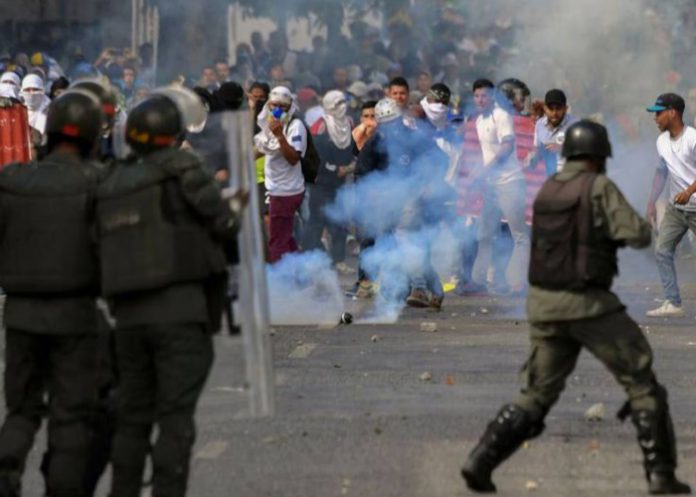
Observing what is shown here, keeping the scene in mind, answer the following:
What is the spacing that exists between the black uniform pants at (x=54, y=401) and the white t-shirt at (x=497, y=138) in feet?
31.5

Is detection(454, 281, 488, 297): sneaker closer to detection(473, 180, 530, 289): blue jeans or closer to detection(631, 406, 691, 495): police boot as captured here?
detection(473, 180, 530, 289): blue jeans

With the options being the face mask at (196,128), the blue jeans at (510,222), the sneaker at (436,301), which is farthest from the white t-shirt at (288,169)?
the face mask at (196,128)

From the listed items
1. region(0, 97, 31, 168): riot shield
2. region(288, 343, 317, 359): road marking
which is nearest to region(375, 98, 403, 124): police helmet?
region(288, 343, 317, 359): road marking

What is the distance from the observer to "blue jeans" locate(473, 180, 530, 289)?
17.2 metres

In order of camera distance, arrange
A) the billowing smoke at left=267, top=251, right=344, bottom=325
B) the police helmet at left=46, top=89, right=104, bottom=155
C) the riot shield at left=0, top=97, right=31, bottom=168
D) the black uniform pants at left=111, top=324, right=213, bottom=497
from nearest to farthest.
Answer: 1. the black uniform pants at left=111, top=324, right=213, bottom=497
2. the police helmet at left=46, top=89, right=104, bottom=155
3. the billowing smoke at left=267, top=251, right=344, bottom=325
4. the riot shield at left=0, top=97, right=31, bottom=168

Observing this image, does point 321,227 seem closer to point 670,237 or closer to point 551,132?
point 551,132

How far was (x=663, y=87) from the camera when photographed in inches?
981

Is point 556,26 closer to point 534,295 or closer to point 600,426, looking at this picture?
point 600,426

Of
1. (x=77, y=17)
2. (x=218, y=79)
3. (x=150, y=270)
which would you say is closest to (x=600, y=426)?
(x=150, y=270)

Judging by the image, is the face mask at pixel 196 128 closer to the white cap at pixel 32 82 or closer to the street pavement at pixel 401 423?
the street pavement at pixel 401 423

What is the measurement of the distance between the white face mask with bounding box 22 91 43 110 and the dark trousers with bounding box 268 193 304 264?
534 centimetres

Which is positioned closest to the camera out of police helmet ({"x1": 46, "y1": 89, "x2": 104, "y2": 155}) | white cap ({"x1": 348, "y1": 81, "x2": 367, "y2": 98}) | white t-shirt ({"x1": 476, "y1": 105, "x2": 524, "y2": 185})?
police helmet ({"x1": 46, "y1": 89, "x2": 104, "y2": 155})

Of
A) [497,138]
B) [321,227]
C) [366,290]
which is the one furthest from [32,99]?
[497,138]

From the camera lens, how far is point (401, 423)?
10.1 metres
